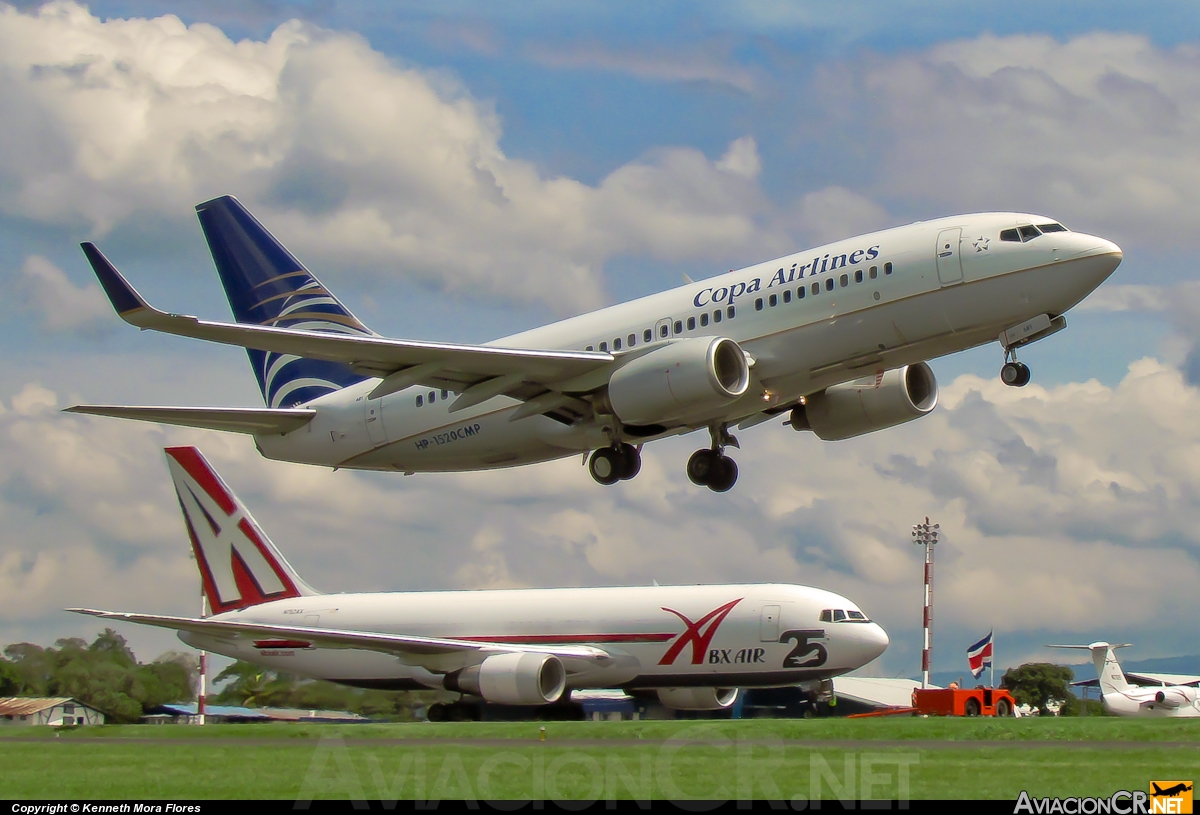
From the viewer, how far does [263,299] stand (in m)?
39.2

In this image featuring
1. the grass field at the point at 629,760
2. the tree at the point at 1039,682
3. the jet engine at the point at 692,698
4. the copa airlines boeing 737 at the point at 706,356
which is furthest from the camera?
the tree at the point at 1039,682

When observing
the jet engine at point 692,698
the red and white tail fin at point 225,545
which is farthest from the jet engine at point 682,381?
the red and white tail fin at point 225,545

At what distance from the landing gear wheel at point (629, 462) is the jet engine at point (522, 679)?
501 inches

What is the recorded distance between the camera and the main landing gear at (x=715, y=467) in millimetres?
31484

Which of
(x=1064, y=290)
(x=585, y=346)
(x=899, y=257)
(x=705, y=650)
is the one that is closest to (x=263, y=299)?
(x=585, y=346)

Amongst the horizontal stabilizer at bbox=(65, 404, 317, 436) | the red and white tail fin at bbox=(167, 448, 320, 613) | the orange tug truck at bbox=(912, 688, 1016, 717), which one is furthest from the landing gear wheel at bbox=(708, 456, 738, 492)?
the red and white tail fin at bbox=(167, 448, 320, 613)

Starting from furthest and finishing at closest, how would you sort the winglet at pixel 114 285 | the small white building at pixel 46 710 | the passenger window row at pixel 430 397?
1. the small white building at pixel 46 710
2. the passenger window row at pixel 430 397
3. the winglet at pixel 114 285

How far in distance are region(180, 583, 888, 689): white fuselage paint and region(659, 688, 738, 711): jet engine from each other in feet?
3.23

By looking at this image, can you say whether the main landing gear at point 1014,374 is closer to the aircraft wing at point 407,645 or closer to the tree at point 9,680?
the aircraft wing at point 407,645

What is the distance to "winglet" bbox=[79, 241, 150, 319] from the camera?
2372 cm

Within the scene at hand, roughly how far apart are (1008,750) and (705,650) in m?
17.6

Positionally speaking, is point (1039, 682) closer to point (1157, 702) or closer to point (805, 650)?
point (1157, 702)

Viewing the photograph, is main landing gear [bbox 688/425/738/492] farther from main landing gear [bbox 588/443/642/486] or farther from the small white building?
the small white building

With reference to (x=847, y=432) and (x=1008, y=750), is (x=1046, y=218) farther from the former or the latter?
(x=1008, y=750)
